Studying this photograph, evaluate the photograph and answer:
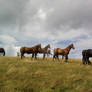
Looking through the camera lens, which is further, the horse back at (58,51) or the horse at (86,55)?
the horse back at (58,51)

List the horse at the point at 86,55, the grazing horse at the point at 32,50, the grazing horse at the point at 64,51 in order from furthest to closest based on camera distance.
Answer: the grazing horse at the point at 32,50, the grazing horse at the point at 64,51, the horse at the point at 86,55

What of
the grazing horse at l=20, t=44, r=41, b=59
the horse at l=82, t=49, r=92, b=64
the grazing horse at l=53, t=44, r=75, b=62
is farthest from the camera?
the grazing horse at l=20, t=44, r=41, b=59

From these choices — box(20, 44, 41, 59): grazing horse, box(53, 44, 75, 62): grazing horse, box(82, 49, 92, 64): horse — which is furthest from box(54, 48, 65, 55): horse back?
box(82, 49, 92, 64): horse

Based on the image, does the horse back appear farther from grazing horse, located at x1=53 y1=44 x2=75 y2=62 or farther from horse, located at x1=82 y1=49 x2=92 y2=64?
horse, located at x1=82 y1=49 x2=92 y2=64

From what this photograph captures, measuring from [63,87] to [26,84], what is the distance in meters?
2.43

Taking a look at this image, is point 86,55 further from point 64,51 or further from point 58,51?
point 58,51

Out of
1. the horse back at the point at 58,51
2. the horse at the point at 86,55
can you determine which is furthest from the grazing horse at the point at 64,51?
the horse at the point at 86,55

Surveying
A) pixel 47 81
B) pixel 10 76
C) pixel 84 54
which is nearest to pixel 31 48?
pixel 84 54

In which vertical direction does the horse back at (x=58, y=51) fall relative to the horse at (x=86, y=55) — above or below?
above

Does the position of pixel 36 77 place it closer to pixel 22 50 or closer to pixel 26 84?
pixel 26 84

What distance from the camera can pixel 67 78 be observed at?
9508 mm

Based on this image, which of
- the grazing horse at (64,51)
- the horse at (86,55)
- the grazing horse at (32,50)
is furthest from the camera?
the grazing horse at (32,50)

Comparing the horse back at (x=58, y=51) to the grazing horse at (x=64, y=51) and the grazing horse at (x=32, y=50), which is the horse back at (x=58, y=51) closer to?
the grazing horse at (x=64, y=51)

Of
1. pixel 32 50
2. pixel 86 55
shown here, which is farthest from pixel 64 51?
pixel 32 50
